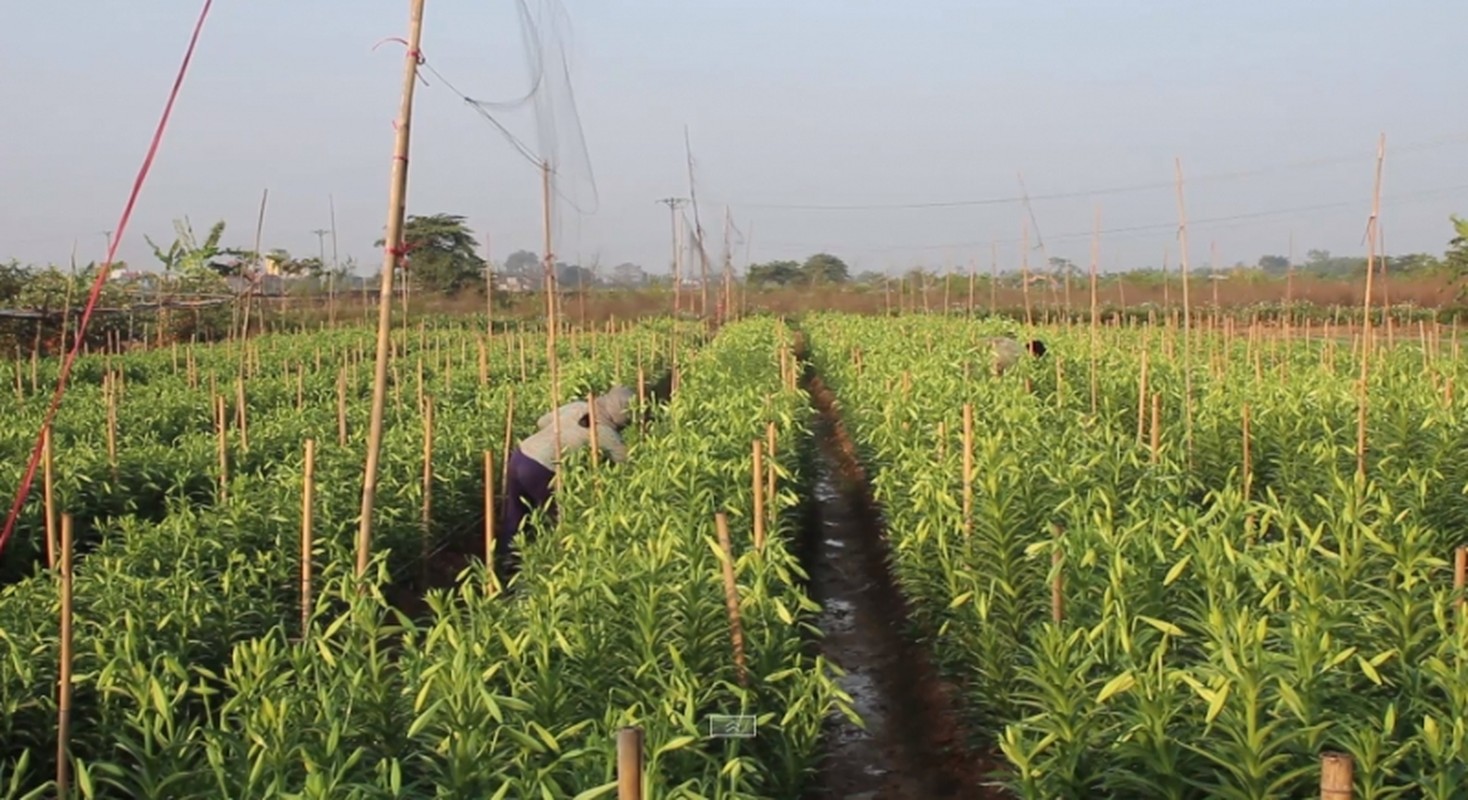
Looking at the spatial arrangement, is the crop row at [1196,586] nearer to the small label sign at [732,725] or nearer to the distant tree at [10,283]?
the small label sign at [732,725]

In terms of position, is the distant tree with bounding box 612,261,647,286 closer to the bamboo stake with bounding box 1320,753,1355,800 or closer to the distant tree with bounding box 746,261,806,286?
the distant tree with bounding box 746,261,806,286

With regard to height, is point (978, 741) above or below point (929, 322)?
below

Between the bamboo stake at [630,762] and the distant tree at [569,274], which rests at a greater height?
the distant tree at [569,274]

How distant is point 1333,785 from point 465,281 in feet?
127

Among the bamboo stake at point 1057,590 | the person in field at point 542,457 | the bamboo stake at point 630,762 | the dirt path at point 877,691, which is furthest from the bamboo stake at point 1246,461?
the bamboo stake at point 630,762

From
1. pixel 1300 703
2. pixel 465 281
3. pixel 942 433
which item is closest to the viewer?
pixel 1300 703

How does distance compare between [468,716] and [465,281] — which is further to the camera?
[465,281]

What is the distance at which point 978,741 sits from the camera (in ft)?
16.1

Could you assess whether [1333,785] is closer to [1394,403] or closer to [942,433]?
[942,433]

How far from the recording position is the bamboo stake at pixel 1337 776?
6.84 ft

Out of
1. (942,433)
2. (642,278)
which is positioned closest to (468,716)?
(942,433)

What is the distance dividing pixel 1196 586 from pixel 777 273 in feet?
188

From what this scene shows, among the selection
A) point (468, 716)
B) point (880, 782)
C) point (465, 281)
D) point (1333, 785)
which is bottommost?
point (880, 782)

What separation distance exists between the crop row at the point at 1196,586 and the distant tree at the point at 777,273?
5034 cm
